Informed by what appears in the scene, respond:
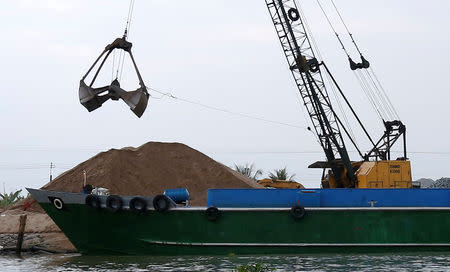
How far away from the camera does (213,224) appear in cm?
2947

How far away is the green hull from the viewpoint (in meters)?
29.5

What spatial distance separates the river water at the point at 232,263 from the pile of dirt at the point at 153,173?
9053 mm

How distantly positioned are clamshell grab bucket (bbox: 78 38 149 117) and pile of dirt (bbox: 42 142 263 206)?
952cm

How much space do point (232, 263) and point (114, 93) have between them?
7.42 metres

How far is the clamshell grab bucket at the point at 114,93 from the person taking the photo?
29.0 m

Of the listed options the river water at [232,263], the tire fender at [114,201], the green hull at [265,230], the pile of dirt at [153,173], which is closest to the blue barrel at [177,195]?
the green hull at [265,230]

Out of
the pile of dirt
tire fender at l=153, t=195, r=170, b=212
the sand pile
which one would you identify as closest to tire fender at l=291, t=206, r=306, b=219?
tire fender at l=153, t=195, r=170, b=212

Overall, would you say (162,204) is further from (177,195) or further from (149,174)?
(149,174)

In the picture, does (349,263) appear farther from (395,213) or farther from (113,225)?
(113,225)

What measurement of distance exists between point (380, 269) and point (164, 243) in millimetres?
8083

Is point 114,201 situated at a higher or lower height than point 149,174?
lower

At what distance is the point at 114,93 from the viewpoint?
2958cm

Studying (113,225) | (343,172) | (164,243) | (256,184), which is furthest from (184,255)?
(256,184)

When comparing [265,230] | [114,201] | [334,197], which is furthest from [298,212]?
[114,201]
